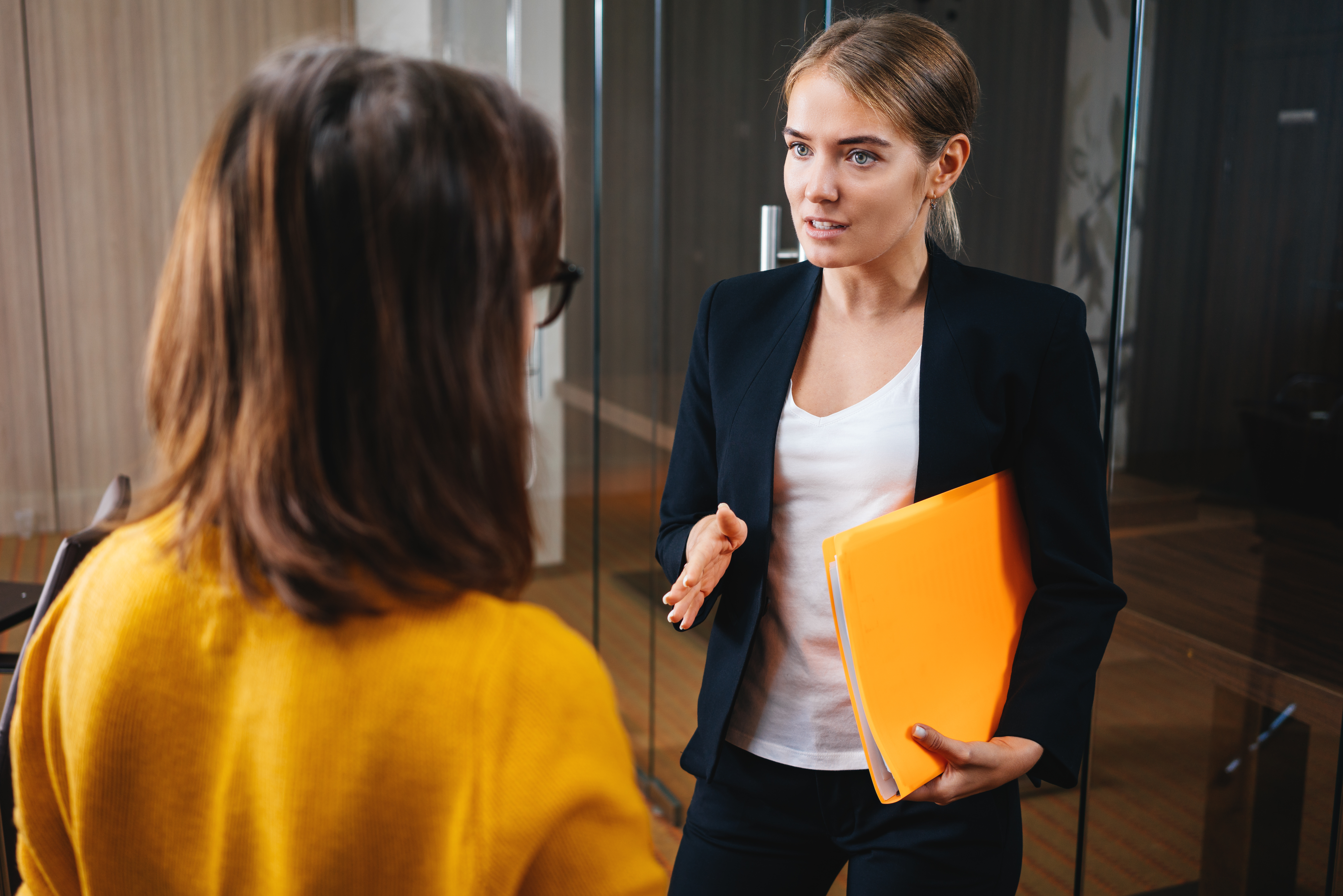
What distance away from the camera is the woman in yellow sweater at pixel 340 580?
1.83 ft

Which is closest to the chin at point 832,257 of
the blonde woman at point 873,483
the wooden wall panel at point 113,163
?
the blonde woman at point 873,483

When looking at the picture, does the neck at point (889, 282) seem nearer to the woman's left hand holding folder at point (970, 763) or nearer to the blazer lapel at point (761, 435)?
the blazer lapel at point (761, 435)

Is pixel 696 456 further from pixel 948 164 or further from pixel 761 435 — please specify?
pixel 948 164

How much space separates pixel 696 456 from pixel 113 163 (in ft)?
14.1

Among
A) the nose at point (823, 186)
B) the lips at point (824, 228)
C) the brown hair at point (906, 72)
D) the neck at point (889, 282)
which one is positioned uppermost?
the brown hair at point (906, 72)

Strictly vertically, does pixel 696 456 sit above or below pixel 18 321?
above

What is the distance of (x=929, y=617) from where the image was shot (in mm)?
1078

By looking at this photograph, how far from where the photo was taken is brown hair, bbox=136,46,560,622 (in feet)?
1.84

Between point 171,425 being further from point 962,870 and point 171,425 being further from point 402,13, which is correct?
point 402,13

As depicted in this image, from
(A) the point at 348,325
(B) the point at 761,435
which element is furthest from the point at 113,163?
(A) the point at 348,325

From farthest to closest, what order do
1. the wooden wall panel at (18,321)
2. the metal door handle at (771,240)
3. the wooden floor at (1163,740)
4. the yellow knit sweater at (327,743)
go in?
the wooden wall panel at (18,321)
the metal door handle at (771,240)
the wooden floor at (1163,740)
the yellow knit sweater at (327,743)

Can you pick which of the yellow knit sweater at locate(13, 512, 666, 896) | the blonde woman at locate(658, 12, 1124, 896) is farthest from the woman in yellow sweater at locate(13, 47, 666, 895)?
the blonde woman at locate(658, 12, 1124, 896)

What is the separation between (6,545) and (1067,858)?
4320 millimetres

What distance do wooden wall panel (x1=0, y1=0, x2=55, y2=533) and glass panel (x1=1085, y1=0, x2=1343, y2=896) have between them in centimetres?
442
